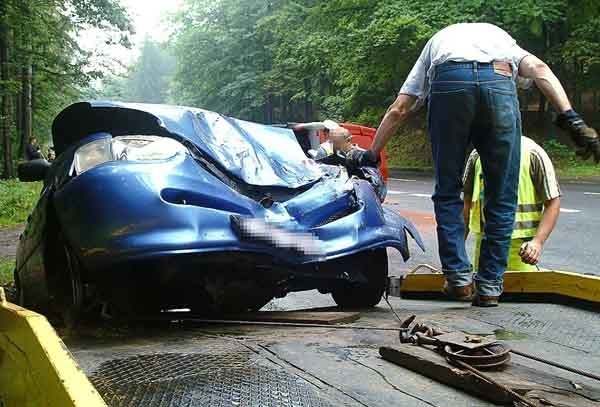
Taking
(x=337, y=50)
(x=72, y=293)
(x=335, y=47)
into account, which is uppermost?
(x=335, y=47)

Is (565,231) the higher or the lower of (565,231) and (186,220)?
the lower

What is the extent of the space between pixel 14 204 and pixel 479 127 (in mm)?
14636

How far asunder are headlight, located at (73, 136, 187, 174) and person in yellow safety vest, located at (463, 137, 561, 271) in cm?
173

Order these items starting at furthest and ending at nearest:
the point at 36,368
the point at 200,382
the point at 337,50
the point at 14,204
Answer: the point at 337,50 < the point at 14,204 < the point at 200,382 < the point at 36,368

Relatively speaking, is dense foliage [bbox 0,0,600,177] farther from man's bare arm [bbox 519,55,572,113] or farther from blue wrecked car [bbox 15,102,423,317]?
blue wrecked car [bbox 15,102,423,317]

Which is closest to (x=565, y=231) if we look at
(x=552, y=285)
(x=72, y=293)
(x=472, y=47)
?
(x=552, y=285)

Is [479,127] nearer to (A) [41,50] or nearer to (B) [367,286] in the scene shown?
(B) [367,286]

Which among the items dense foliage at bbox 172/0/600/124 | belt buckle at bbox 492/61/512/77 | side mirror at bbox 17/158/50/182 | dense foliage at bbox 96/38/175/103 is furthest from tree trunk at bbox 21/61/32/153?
dense foliage at bbox 96/38/175/103

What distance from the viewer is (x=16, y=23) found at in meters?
21.7

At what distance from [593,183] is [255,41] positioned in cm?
3132

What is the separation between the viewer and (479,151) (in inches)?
140

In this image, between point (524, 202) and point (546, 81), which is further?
point (524, 202)

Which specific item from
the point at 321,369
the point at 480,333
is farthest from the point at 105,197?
the point at 480,333

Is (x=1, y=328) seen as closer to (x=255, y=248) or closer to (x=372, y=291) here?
(x=255, y=248)
